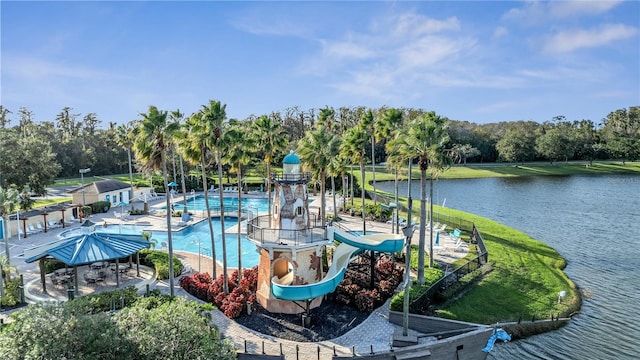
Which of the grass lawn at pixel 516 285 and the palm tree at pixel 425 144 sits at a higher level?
the palm tree at pixel 425 144

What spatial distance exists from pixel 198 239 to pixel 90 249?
1039 cm

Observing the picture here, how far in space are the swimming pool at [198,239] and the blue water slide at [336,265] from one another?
10302 millimetres

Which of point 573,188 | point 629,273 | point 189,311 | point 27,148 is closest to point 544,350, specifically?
point 629,273

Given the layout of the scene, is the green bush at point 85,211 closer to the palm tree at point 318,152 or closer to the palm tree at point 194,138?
the palm tree at point 194,138

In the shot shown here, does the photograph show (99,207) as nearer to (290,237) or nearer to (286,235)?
(286,235)

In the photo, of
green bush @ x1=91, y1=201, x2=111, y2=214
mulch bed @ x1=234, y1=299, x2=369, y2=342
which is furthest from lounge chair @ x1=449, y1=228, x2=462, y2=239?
green bush @ x1=91, y1=201, x2=111, y2=214

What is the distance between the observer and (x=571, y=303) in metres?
25.6

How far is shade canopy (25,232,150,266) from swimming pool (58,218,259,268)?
28.2 feet

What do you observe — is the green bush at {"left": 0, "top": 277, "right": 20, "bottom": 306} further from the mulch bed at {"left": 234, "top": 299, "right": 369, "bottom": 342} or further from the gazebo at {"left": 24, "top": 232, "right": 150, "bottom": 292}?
the mulch bed at {"left": 234, "top": 299, "right": 369, "bottom": 342}

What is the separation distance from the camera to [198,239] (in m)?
33.2

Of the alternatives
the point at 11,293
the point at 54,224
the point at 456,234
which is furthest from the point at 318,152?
the point at 54,224

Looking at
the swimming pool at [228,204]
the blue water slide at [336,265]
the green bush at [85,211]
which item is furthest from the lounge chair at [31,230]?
the blue water slide at [336,265]

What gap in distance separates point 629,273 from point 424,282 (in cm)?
1811

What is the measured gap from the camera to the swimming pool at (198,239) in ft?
111
